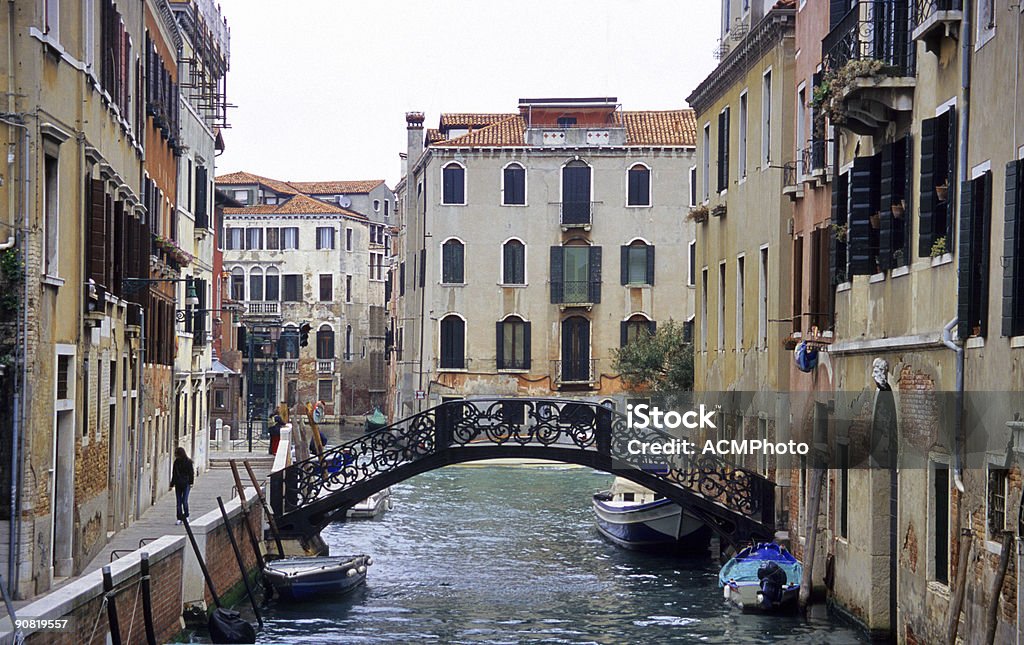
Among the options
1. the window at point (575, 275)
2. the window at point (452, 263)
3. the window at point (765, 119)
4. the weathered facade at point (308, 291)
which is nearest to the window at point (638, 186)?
the window at point (575, 275)

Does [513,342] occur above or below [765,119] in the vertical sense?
below

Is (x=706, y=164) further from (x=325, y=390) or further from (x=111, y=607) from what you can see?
(x=325, y=390)

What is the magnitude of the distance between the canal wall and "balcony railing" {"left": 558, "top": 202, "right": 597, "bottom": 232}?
22.4 metres

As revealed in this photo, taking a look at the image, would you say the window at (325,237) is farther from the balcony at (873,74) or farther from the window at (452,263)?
the balcony at (873,74)

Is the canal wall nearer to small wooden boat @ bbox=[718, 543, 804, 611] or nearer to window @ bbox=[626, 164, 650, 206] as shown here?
small wooden boat @ bbox=[718, 543, 804, 611]

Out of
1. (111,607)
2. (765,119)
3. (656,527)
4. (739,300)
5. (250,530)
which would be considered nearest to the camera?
(111,607)

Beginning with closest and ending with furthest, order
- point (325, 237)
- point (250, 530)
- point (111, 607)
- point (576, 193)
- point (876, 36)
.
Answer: point (111, 607)
point (876, 36)
point (250, 530)
point (576, 193)
point (325, 237)

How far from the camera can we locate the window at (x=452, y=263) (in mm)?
41094

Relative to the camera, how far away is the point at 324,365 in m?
61.7

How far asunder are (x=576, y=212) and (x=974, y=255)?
3027cm

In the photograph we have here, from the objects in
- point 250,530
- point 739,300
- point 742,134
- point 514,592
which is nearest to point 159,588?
point 250,530

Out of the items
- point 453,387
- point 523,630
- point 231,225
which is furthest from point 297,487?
point 231,225

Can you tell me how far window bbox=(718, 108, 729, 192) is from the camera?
2217cm

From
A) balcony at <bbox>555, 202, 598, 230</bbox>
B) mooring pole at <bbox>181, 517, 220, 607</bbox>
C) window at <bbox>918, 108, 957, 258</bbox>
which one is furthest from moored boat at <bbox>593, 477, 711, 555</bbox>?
balcony at <bbox>555, 202, 598, 230</bbox>
